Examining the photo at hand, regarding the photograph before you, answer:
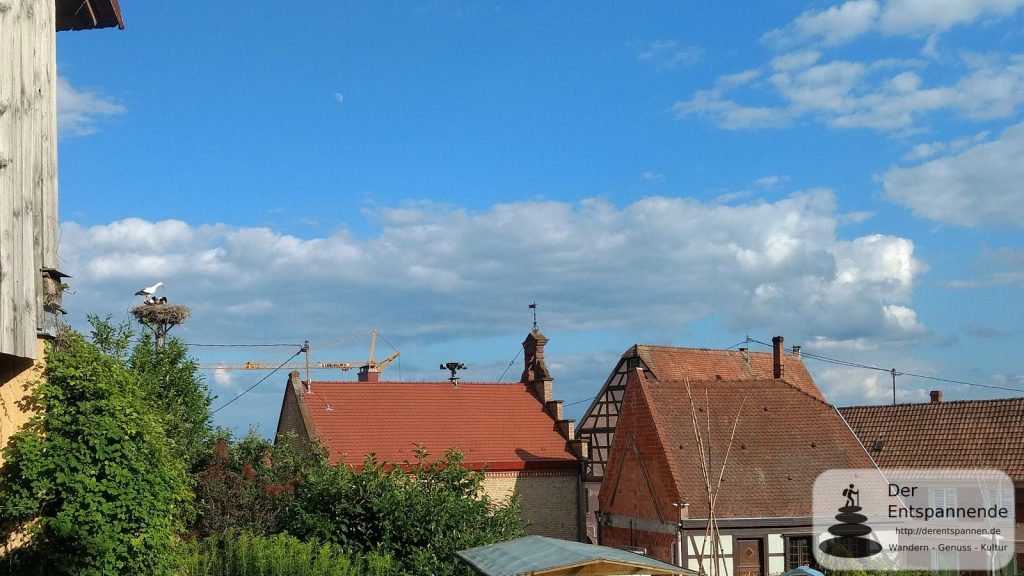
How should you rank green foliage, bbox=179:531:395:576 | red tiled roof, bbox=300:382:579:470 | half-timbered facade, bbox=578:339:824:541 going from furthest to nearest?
half-timbered facade, bbox=578:339:824:541 → red tiled roof, bbox=300:382:579:470 → green foliage, bbox=179:531:395:576

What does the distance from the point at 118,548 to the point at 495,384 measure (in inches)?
936

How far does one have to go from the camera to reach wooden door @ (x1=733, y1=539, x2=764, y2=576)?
24625 millimetres

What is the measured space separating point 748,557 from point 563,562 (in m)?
14.3

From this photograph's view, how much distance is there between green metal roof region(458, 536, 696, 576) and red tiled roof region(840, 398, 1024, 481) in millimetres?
22027

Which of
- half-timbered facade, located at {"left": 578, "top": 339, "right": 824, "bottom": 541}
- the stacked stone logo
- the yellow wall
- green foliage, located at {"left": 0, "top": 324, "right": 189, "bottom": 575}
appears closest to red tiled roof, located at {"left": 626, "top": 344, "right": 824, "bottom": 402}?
half-timbered facade, located at {"left": 578, "top": 339, "right": 824, "bottom": 541}

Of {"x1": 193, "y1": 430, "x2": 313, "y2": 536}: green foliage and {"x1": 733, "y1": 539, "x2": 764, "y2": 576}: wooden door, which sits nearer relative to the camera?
{"x1": 193, "y1": 430, "x2": 313, "y2": 536}: green foliage

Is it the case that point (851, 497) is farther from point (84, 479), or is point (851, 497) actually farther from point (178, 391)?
point (84, 479)

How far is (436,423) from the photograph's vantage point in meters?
32.2

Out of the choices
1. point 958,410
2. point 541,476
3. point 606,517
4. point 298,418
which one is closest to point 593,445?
point 541,476

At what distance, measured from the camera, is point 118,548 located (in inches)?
474

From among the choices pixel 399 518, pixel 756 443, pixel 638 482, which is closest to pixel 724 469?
pixel 756 443

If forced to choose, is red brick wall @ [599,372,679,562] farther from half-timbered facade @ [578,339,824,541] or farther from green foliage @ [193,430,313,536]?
green foliage @ [193,430,313,536]

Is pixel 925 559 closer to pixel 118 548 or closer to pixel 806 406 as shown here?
pixel 806 406

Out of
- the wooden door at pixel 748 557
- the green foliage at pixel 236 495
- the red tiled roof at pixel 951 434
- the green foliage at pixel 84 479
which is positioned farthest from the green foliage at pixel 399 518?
the red tiled roof at pixel 951 434
